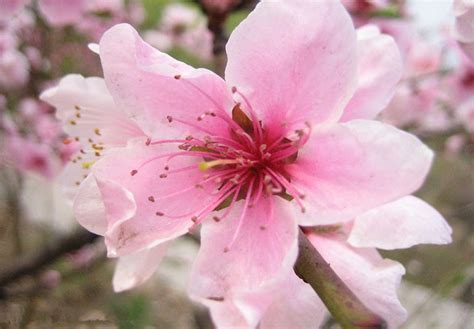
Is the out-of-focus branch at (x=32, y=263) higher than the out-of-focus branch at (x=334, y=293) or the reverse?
the reverse

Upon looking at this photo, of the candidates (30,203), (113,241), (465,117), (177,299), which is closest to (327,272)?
(113,241)

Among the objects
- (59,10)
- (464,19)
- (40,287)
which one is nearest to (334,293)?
(464,19)

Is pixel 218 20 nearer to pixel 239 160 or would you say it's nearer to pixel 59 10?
pixel 239 160

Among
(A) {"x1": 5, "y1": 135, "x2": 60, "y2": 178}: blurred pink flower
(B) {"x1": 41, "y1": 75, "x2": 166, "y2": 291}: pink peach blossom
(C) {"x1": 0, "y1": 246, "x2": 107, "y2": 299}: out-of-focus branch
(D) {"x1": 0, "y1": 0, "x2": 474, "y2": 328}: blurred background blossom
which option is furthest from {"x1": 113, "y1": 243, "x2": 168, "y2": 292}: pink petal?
(A) {"x1": 5, "y1": 135, "x2": 60, "y2": 178}: blurred pink flower

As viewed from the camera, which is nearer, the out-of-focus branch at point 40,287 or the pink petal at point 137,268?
the pink petal at point 137,268

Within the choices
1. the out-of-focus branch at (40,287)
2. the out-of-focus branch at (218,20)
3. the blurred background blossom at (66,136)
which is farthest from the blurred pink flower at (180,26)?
the out-of-focus branch at (218,20)

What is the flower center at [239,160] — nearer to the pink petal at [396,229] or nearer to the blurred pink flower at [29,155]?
the pink petal at [396,229]

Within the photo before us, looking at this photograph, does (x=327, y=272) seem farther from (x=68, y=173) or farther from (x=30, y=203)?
(x=30, y=203)
